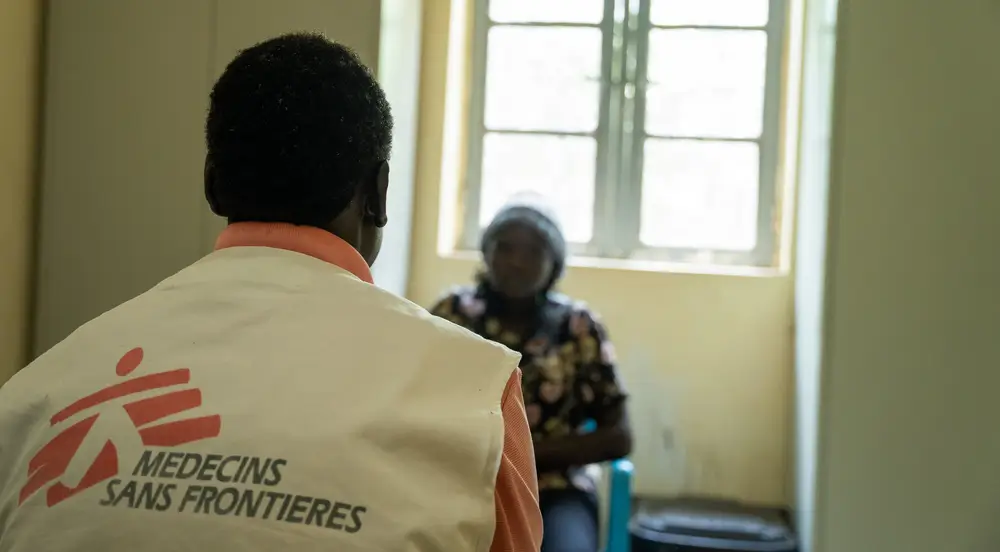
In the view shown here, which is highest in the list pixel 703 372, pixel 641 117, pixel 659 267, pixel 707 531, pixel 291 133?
pixel 641 117

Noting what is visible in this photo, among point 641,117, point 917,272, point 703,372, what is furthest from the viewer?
point 641,117

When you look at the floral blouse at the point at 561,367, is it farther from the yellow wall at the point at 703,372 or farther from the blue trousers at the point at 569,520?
the yellow wall at the point at 703,372

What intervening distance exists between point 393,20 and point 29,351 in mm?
1064

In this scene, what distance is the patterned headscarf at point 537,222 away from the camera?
6.88ft

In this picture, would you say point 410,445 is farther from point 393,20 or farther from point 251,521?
point 393,20

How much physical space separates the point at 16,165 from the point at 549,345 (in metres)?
1.18

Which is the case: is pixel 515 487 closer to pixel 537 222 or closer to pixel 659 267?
pixel 537 222

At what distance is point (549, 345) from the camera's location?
2084 mm

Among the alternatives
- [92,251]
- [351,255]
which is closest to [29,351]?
[92,251]

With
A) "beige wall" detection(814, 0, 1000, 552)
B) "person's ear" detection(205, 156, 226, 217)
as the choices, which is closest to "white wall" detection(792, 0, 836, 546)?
"beige wall" detection(814, 0, 1000, 552)

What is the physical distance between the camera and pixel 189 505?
70cm

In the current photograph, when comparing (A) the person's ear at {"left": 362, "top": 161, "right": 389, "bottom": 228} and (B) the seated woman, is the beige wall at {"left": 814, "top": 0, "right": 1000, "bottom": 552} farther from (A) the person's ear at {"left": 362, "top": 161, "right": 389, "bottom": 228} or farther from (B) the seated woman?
(A) the person's ear at {"left": 362, "top": 161, "right": 389, "bottom": 228}

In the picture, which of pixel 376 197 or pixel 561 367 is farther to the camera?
pixel 561 367

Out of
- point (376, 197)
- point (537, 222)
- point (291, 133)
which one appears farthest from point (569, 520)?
point (291, 133)
